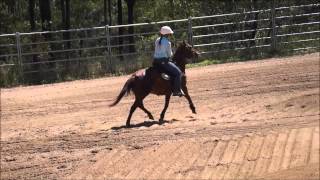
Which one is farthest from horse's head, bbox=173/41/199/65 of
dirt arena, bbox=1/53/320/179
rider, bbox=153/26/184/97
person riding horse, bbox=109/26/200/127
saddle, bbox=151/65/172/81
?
dirt arena, bbox=1/53/320/179

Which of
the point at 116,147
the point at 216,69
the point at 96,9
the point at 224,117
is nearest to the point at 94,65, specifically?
the point at 216,69

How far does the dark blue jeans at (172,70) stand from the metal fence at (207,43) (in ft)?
28.9

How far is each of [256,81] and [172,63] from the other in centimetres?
490

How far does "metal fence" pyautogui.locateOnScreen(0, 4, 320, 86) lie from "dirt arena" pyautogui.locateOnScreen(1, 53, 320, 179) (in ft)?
11.4

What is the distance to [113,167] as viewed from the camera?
9.39 metres

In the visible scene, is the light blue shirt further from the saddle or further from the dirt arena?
the dirt arena

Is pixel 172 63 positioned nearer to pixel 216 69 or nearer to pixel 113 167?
pixel 113 167

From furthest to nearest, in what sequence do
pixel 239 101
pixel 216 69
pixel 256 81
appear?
pixel 216 69, pixel 256 81, pixel 239 101

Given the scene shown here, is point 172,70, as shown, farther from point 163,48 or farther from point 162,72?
point 163,48

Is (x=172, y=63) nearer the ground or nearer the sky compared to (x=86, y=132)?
nearer the sky

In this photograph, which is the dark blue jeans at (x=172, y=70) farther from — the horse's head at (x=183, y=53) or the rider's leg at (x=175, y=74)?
the horse's head at (x=183, y=53)

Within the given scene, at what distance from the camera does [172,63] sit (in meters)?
12.0

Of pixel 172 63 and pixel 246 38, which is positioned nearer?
pixel 172 63

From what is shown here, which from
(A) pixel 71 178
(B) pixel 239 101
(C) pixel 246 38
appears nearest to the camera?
(A) pixel 71 178
